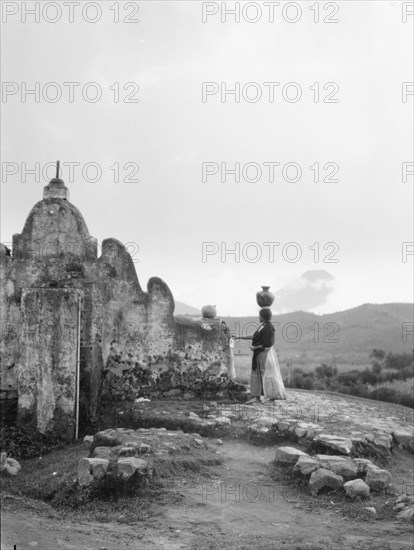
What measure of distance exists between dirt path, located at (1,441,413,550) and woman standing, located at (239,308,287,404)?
15.1ft

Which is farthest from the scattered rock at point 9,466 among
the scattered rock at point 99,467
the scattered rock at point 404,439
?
the scattered rock at point 404,439

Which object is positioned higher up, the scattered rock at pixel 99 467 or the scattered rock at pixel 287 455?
the scattered rock at pixel 99 467

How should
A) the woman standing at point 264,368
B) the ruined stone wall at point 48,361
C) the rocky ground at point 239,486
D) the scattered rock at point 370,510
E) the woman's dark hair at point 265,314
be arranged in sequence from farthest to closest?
the woman's dark hair at point 265,314 < the woman standing at point 264,368 < the ruined stone wall at point 48,361 < the scattered rock at point 370,510 < the rocky ground at point 239,486

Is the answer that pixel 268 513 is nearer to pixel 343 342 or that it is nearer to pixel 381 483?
pixel 381 483

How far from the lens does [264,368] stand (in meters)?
12.2

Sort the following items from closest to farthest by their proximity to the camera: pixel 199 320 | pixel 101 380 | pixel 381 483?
pixel 381 483 → pixel 101 380 → pixel 199 320

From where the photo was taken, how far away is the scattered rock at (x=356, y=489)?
731 cm

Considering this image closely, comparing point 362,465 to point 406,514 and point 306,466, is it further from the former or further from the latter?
point 406,514

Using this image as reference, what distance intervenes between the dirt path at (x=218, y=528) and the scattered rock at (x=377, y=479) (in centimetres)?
92

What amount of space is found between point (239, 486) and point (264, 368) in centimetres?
465

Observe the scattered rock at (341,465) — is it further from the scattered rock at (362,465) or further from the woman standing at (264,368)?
the woman standing at (264,368)

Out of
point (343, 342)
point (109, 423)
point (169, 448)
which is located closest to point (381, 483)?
point (169, 448)

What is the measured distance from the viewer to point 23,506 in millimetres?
6910

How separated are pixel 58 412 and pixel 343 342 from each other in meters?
30.3
